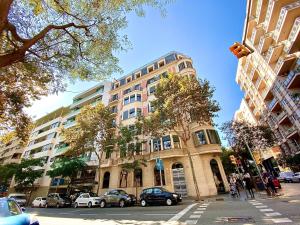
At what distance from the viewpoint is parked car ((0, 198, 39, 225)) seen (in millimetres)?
4395

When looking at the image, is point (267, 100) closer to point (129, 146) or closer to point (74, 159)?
point (129, 146)

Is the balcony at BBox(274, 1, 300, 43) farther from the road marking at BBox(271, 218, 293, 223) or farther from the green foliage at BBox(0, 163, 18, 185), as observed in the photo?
the green foliage at BBox(0, 163, 18, 185)

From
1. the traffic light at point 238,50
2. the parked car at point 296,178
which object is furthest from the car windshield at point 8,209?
the parked car at point 296,178

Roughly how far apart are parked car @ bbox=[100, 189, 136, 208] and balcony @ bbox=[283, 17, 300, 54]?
2420 centimetres

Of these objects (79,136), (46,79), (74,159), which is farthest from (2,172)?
(46,79)

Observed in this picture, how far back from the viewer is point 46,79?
11805 mm

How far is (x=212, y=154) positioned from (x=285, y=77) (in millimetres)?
14648

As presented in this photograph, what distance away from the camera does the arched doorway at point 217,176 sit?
22781 mm

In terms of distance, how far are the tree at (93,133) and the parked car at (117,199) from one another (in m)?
5.29

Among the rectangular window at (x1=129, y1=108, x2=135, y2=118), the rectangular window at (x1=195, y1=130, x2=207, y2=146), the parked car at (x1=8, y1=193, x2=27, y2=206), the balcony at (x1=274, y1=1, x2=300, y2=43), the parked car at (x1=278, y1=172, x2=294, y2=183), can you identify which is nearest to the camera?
the balcony at (x1=274, y1=1, x2=300, y2=43)

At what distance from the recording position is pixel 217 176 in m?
23.1

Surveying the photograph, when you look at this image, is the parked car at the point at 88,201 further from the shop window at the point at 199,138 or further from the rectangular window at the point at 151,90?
the rectangular window at the point at 151,90

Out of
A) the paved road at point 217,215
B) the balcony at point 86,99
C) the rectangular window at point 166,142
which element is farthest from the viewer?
the balcony at point 86,99

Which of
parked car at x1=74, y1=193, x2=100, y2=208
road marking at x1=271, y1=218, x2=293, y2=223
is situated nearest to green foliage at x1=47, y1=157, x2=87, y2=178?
parked car at x1=74, y1=193, x2=100, y2=208
